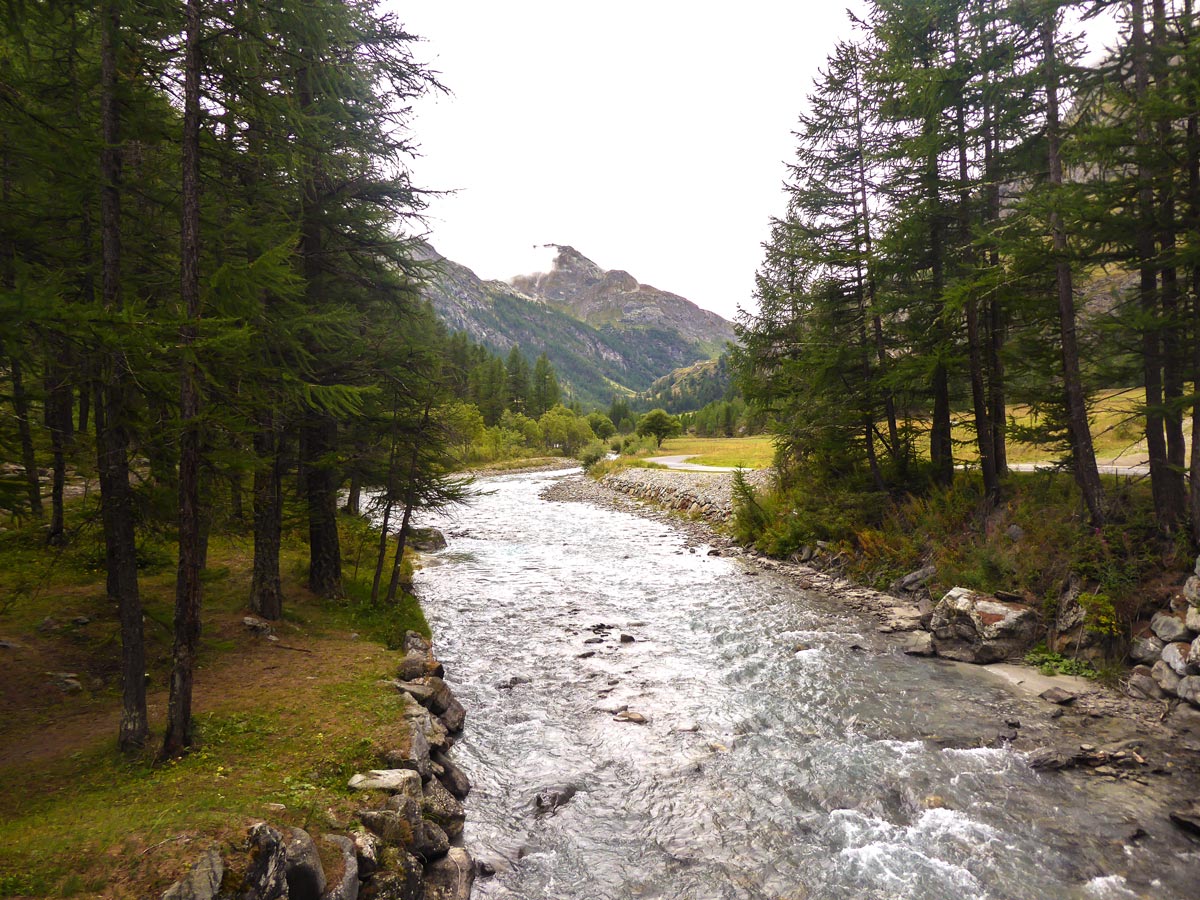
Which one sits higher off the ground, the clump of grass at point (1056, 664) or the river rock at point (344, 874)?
the river rock at point (344, 874)

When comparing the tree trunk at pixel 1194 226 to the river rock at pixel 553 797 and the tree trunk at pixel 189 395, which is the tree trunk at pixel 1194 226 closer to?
the river rock at pixel 553 797

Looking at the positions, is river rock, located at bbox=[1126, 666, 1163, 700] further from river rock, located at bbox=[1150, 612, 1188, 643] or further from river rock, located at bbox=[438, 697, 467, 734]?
river rock, located at bbox=[438, 697, 467, 734]

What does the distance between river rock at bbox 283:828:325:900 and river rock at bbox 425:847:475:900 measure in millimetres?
1261

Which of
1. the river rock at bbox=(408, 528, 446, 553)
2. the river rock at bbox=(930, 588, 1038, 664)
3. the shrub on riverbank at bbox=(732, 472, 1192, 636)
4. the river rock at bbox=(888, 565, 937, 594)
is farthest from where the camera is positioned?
the river rock at bbox=(408, 528, 446, 553)

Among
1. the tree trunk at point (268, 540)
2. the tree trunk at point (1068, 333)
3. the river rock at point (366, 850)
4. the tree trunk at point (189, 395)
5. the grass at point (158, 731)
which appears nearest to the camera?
the grass at point (158, 731)

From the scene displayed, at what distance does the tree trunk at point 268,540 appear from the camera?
1161cm

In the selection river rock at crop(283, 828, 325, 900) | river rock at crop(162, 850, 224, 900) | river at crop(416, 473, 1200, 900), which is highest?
river rock at crop(162, 850, 224, 900)

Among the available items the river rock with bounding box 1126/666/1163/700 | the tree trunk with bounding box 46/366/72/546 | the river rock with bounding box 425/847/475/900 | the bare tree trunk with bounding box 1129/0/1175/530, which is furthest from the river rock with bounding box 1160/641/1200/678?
the tree trunk with bounding box 46/366/72/546

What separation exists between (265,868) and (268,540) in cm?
833

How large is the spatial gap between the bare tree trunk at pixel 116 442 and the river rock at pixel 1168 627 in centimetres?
1540

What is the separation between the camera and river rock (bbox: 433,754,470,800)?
7867 millimetres

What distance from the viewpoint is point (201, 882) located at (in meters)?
4.46

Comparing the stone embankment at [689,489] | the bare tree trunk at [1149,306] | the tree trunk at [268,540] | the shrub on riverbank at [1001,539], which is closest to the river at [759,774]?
the shrub on riverbank at [1001,539]

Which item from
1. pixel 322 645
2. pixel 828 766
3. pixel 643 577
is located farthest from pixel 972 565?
pixel 322 645
